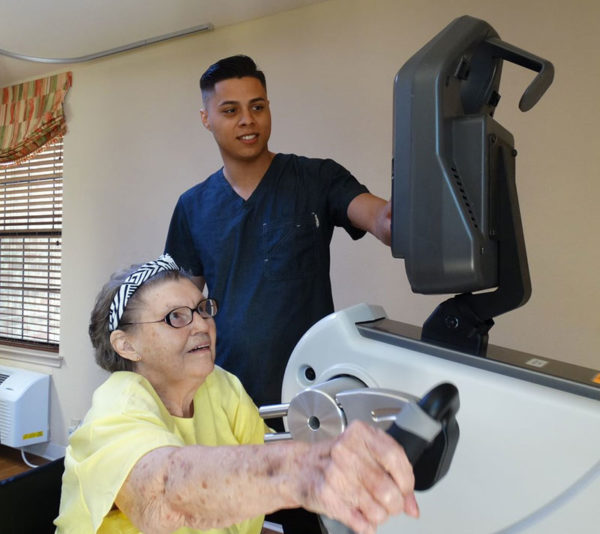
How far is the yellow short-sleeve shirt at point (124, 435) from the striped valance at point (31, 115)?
3.01 metres

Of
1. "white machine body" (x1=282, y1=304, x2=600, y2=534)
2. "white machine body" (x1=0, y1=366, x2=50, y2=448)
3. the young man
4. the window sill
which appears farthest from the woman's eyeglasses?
"white machine body" (x1=0, y1=366, x2=50, y2=448)

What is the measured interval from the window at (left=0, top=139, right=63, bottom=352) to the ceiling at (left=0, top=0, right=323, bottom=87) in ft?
2.34

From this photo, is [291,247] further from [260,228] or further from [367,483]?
A: [367,483]

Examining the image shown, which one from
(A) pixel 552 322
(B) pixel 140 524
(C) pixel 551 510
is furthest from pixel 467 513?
(A) pixel 552 322

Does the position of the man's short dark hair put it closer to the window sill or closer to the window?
the window

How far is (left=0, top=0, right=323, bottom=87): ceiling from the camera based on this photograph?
2713 mm

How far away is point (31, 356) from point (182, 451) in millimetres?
3609

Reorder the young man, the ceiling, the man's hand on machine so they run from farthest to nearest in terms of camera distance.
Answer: the ceiling → the young man → the man's hand on machine

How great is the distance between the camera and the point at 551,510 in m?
0.63

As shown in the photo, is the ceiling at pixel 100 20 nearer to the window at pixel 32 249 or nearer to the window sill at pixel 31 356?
the window at pixel 32 249

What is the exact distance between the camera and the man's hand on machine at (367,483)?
50cm

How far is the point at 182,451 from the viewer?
2.28 feet

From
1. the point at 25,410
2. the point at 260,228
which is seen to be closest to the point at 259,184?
the point at 260,228

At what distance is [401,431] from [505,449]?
8.5 inches
